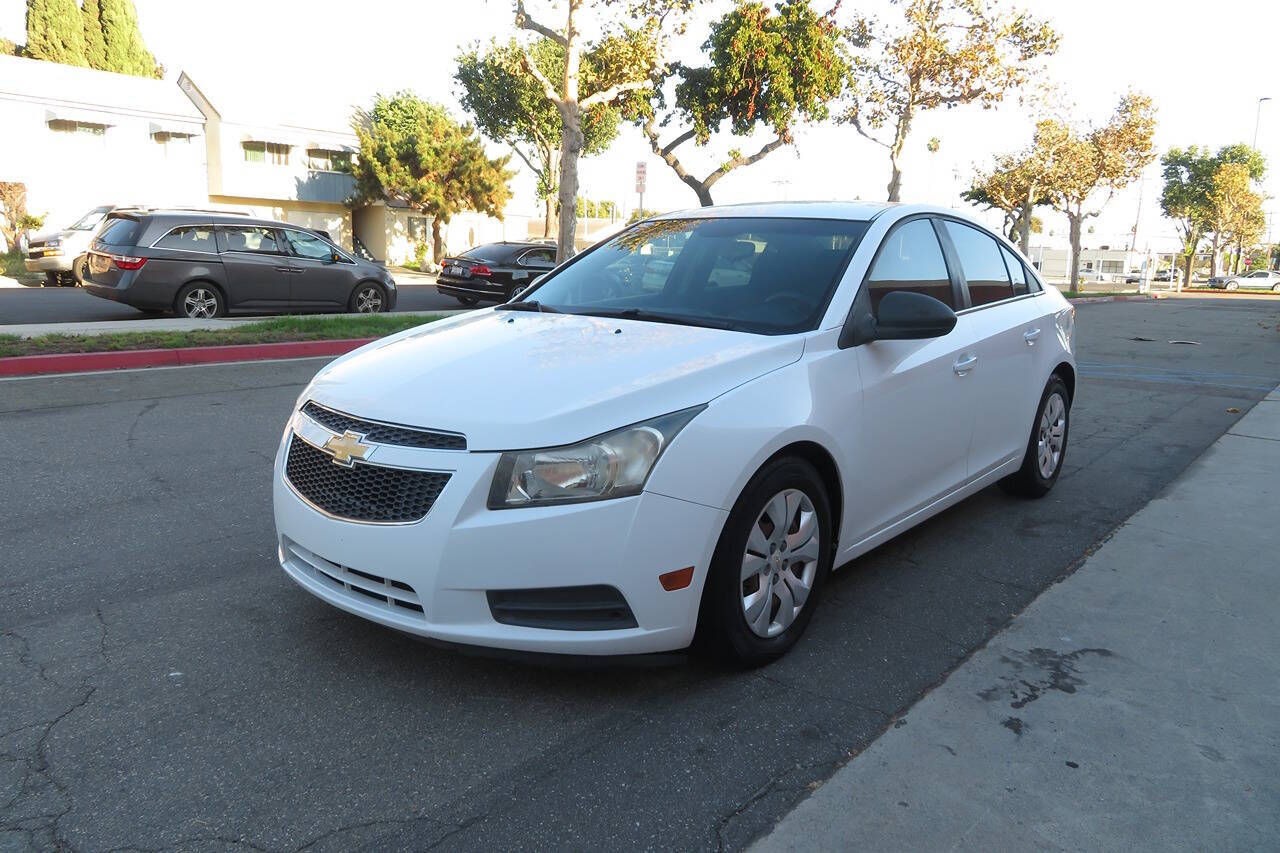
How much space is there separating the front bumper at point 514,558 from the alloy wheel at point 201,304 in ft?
41.6

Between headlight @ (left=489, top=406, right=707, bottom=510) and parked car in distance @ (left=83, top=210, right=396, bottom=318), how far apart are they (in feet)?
42.0

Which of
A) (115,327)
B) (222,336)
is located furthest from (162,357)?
(115,327)

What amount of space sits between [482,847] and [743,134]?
2556 cm

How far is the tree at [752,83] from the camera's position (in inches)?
944

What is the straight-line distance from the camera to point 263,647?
3.36 meters

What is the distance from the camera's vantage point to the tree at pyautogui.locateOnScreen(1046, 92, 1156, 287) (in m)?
36.3

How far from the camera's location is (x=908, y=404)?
3.90 m

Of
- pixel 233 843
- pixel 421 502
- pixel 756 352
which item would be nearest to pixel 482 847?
pixel 233 843

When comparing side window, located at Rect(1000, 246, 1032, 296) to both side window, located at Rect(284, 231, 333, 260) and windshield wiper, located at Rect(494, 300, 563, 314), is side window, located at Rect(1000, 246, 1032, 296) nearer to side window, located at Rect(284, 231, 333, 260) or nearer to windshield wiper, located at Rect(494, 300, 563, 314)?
windshield wiper, located at Rect(494, 300, 563, 314)

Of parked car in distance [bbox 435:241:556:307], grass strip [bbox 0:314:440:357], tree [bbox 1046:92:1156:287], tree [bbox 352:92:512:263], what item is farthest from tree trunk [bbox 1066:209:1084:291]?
grass strip [bbox 0:314:440:357]

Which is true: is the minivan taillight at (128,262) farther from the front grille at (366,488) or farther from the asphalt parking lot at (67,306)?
the front grille at (366,488)

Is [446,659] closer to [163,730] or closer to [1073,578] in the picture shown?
[163,730]

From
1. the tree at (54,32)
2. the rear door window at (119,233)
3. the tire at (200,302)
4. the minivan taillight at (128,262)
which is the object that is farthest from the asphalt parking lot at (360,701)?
the tree at (54,32)

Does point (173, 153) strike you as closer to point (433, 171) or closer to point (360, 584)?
point (433, 171)
